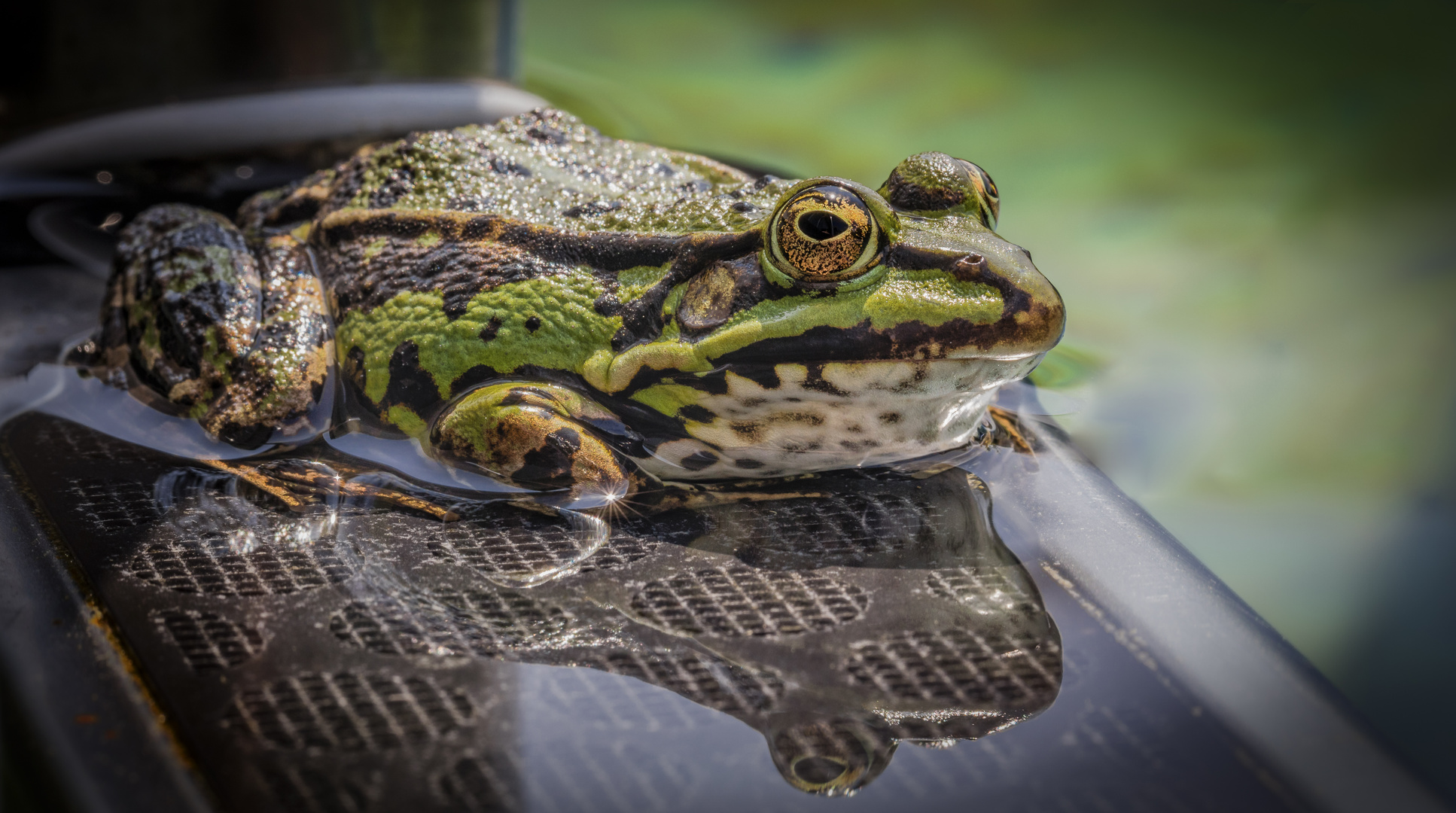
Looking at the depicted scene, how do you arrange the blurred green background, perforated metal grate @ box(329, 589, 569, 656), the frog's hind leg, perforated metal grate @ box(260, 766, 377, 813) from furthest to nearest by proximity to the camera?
the blurred green background, the frog's hind leg, perforated metal grate @ box(329, 589, 569, 656), perforated metal grate @ box(260, 766, 377, 813)

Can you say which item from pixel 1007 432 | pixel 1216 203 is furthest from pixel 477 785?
pixel 1216 203

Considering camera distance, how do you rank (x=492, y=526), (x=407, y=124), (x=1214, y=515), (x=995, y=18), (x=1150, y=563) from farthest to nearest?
(x=995, y=18) < (x=407, y=124) < (x=1214, y=515) < (x=492, y=526) < (x=1150, y=563)

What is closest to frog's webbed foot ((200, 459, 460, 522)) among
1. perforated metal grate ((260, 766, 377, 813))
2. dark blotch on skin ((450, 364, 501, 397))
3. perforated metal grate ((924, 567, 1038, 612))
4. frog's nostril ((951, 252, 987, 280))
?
dark blotch on skin ((450, 364, 501, 397))

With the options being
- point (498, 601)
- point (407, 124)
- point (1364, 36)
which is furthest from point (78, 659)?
point (1364, 36)

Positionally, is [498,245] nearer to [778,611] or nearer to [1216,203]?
[778,611]

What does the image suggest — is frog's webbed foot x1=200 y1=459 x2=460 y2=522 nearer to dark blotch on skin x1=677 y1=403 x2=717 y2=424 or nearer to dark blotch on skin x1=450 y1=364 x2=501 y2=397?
dark blotch on skin x1=450 y1=364 x2=501 y2=397

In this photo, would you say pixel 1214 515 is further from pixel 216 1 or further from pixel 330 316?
pixel 216 1
